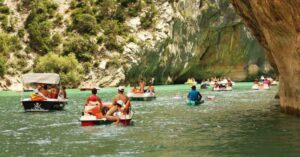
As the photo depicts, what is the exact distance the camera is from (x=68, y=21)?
351 ft

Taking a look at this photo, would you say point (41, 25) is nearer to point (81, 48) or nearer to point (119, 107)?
point (81, 48)

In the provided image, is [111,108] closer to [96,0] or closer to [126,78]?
[126,78]

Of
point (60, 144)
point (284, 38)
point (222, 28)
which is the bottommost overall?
point (60, 144)

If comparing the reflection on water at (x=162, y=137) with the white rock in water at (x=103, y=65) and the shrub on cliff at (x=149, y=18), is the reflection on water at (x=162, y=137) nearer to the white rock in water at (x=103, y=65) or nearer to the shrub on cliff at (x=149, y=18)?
the white rock in water at (x=103, y=65)

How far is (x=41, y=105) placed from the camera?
37.3 m

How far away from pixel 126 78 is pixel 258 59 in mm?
35430

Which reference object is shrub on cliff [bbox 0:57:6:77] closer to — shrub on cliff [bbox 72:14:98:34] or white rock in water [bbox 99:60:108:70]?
white rock in water [bbox 99:60:108:70]

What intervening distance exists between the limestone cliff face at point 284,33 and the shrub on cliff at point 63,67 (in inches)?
2530

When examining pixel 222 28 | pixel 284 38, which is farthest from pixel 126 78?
pixel 284 38

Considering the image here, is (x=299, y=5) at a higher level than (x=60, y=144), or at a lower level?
higher

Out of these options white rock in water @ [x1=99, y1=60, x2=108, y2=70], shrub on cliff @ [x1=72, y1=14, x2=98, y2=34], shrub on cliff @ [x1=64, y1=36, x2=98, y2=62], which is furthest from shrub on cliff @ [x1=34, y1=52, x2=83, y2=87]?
shrub on cliff @ [x1=72, y1=14, x2=98, y2=34]

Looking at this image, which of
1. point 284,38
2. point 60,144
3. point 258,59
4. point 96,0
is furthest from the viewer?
point 258,59

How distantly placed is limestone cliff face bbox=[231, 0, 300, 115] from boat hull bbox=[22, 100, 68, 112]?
15.2 metres

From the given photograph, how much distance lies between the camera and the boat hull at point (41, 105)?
36781mm
